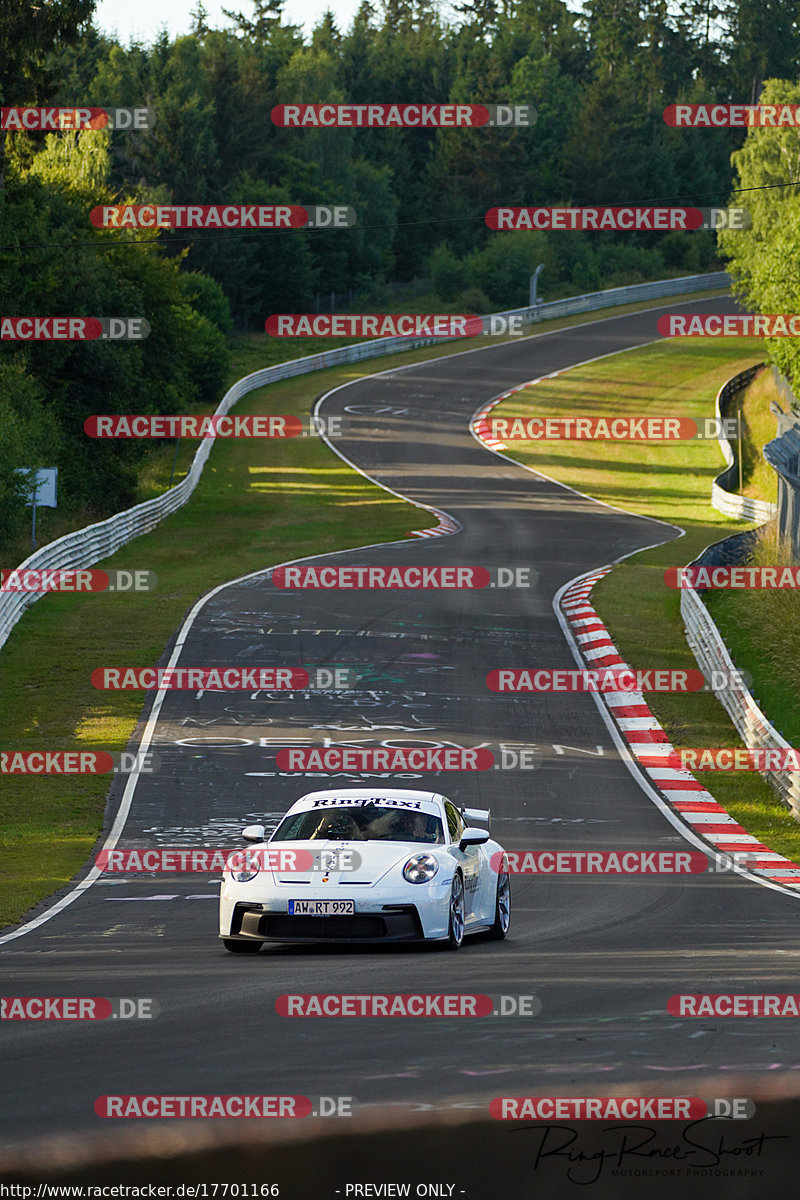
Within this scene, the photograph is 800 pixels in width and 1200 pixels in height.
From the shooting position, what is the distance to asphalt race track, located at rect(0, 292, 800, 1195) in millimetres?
5969

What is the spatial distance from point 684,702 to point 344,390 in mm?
48851

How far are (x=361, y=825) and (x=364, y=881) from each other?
3.70 ft

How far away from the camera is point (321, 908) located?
10.6 meters

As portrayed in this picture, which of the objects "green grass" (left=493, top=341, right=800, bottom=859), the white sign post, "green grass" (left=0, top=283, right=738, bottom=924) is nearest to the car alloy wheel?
"green grass" (left=0, top=283, right=738, bottom=924)

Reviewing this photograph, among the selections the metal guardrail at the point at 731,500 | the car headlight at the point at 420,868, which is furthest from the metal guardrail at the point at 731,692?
the car headlight at the point at 420,868

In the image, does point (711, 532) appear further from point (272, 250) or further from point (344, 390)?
point (272, 250)

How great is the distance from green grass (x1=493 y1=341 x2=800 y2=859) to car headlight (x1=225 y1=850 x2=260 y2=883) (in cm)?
870

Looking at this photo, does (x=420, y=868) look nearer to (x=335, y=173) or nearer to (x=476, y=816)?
(x=476, y=816)

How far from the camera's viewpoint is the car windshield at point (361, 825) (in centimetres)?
1169

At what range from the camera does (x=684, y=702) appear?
2653 cm

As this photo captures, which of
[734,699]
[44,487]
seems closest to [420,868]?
[734,699]

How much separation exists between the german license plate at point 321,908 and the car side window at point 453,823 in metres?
1.48

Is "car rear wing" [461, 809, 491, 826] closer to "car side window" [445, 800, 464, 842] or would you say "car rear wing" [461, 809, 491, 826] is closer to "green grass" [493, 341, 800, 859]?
"car side window" [445, 800, 464, 842]

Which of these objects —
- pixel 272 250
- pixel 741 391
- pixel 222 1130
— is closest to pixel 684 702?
pixel 222 1130
